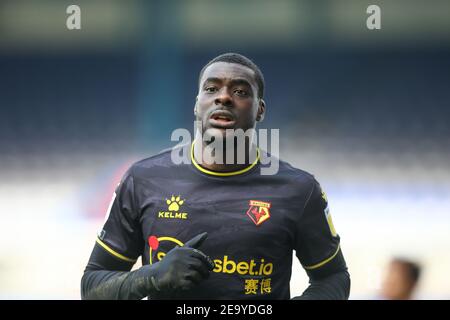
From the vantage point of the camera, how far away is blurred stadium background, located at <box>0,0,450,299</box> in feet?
32.2

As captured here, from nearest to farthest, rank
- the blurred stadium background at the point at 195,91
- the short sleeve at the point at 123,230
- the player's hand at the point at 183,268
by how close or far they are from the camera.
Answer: the player's hand at the point at 183,268
the short sleeve at the point at 123,230
the blurred stadium background at the point at 195,91

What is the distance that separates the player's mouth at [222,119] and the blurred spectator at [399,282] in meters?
2.75

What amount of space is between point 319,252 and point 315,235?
9 cm

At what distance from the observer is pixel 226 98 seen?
2.65 m

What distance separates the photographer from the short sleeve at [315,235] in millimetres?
2709

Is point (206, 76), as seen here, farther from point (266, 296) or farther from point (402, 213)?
point (402, 213)

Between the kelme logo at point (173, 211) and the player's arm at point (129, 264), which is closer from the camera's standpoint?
the player's arm at point (129, 264)

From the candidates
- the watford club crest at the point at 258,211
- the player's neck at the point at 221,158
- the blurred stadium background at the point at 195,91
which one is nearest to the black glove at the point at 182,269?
the watford club crest at the point at 258,211

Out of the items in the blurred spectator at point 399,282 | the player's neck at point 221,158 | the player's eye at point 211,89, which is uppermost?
the player's eye at point 211,89

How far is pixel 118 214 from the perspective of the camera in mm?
2721

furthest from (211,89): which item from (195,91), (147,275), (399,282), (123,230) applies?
(195,91)

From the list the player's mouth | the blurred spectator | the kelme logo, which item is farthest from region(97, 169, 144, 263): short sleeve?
the blurred spectator

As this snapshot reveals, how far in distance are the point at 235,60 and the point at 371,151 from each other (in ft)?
27.2

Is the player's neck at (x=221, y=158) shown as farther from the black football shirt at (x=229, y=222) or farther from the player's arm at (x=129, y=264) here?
the player's arm at (x=129, y=264)
